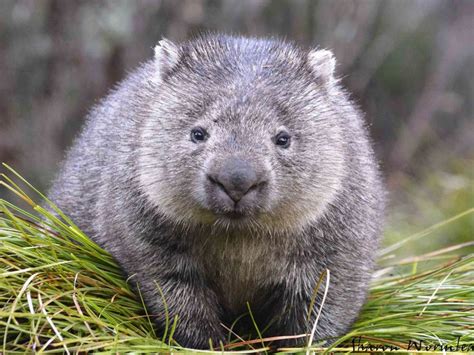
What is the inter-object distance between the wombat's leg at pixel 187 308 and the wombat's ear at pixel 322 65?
1731 millimetres

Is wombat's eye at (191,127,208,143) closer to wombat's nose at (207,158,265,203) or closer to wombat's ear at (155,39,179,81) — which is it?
wombat's nose at (207,158,265,203)

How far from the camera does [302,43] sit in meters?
14.8

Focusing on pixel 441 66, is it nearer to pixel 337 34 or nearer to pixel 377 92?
pixel 377 92

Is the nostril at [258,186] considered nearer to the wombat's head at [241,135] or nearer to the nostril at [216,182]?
the wombat's head at [241,135]

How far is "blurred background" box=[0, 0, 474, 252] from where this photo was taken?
1273 centimetres

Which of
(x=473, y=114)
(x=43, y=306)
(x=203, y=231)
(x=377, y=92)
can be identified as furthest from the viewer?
(x=473, y=114)

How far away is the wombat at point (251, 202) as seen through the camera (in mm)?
5395

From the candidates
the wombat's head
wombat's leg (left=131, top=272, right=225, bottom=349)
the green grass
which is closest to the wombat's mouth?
the wombat's head

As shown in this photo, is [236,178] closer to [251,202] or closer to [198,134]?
[251,202]

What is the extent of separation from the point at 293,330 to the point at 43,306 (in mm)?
1790

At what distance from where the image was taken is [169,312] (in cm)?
579

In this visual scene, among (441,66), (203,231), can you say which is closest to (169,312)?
(203,231)

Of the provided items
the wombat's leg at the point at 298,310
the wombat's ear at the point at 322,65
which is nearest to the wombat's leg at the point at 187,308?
the wombat's leg at the point at 298,310

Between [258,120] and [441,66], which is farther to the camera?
[441,66]
